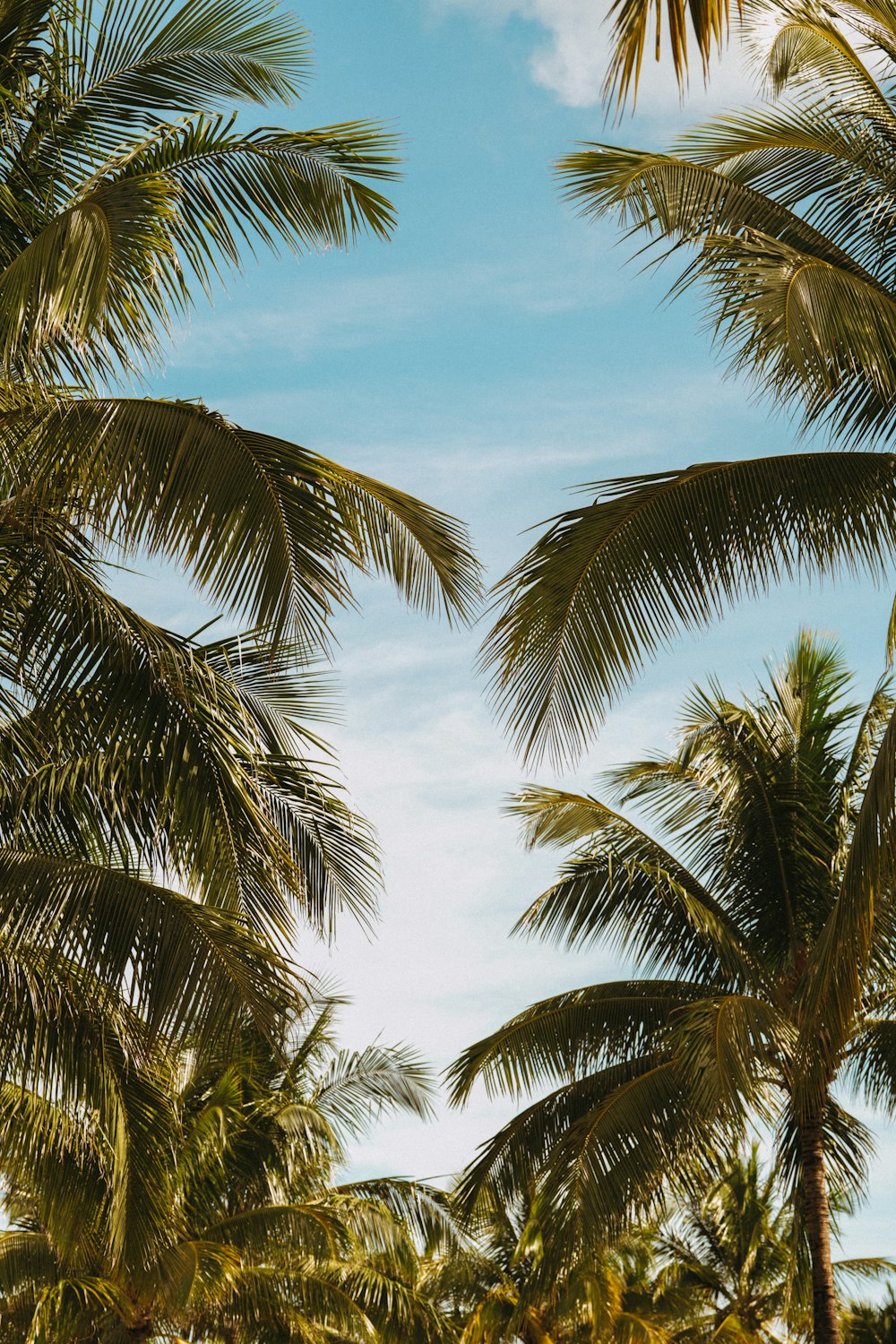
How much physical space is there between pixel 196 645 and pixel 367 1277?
39.6ft

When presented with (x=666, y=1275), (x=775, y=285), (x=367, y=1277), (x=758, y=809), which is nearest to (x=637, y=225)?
(x=775, y=285)

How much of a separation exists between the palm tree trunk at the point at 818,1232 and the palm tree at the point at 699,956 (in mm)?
16

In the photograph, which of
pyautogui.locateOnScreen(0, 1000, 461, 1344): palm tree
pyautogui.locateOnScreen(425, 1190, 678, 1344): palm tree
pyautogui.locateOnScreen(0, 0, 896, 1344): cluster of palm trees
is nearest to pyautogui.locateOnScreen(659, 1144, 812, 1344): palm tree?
pyautogui.locateOnScreen(425, 1190, 678, 1344): palm tree

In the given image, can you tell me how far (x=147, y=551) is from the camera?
576 cm

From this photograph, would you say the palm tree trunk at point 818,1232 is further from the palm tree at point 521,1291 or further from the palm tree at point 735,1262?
the palm tree at point 735,1262

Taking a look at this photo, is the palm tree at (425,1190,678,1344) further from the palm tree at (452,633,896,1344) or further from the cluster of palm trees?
the cluster of palm trees

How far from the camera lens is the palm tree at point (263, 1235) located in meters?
13.5

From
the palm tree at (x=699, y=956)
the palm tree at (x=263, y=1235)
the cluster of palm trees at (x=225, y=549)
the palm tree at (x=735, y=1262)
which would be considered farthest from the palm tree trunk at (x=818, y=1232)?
the palm tree at (x=735, y=1262)

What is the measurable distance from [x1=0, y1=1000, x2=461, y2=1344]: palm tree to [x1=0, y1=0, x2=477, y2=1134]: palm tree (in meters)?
4.90

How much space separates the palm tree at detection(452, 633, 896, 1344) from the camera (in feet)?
37.8

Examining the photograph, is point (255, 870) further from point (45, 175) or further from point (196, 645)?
point (45, 175)

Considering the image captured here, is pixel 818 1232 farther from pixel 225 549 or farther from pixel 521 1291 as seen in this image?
pixel 225 549

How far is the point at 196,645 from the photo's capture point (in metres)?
7.16

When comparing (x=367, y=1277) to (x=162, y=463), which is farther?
(x=367, y=1277)
